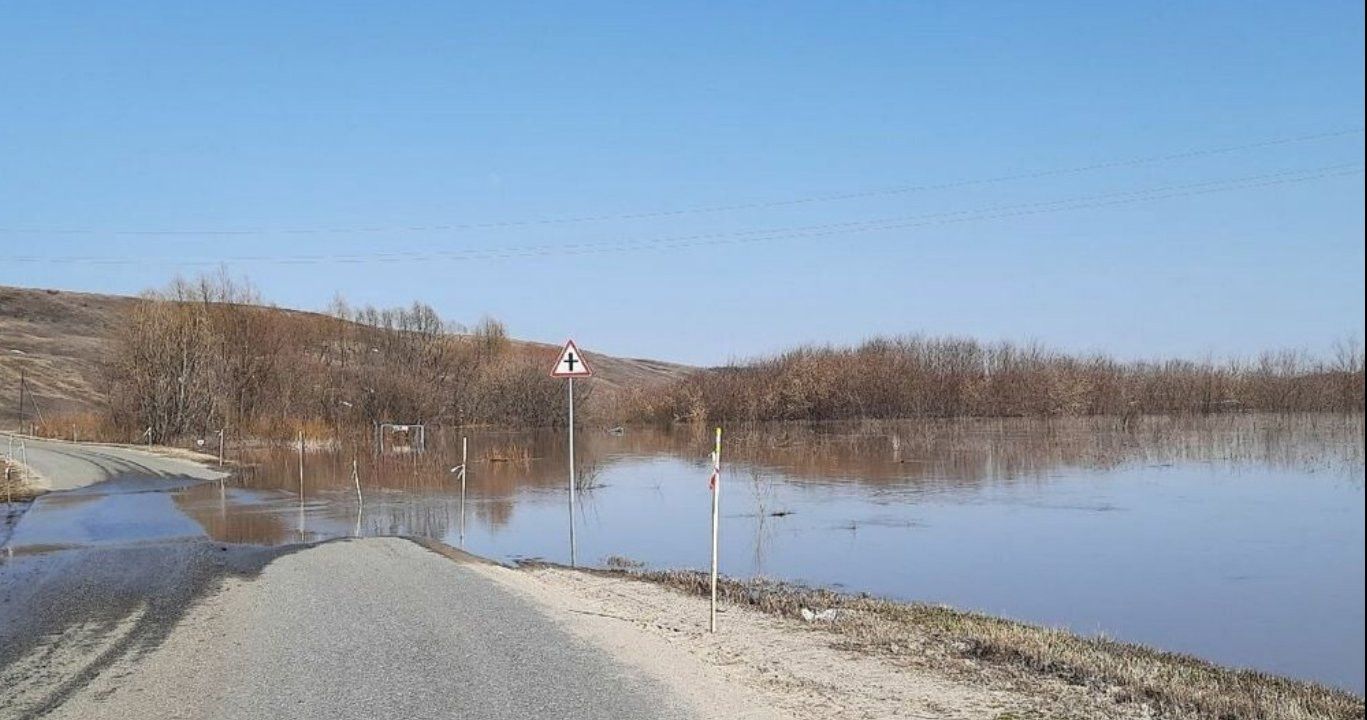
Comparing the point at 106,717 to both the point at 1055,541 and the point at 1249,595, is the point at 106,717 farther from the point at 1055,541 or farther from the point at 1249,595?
the point at 1055,541

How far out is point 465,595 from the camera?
1174 cm

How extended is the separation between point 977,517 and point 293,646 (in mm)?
16335

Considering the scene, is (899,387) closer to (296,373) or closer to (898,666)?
(296,373)

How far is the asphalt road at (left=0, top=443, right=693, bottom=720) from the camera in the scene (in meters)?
7.36

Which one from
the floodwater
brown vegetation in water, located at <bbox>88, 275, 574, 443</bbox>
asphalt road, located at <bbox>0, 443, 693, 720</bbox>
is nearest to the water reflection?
the floodwater

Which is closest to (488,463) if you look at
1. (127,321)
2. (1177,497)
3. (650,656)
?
(1177,497)

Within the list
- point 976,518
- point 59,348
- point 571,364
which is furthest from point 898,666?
point 59,348

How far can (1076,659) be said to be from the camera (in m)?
9.05

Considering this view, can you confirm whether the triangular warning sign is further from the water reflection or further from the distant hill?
the distant hill

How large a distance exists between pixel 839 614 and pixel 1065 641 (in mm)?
2259

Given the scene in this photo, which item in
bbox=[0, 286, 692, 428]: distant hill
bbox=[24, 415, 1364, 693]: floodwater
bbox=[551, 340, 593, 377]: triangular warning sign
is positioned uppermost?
bbox=[0, 286, 692, 428]: distant hill

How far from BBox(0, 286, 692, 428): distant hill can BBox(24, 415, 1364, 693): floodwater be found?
4022 cm

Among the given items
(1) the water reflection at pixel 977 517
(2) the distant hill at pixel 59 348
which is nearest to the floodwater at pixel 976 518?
(1) the water reflection at pixel 977 517

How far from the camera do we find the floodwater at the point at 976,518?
13289 mm
